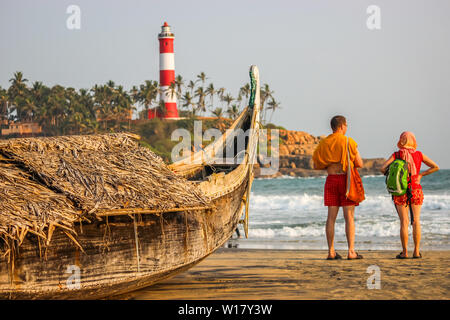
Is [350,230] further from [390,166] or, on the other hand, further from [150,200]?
[150,200]

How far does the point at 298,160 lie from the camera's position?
87.6 m

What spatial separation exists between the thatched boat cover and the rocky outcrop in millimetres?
76975

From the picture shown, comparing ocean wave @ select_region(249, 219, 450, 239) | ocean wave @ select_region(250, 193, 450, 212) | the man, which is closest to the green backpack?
the man

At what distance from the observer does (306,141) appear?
311 feet

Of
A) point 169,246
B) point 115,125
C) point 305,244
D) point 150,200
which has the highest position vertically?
point 115,125

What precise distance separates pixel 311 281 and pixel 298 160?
81.2 metres

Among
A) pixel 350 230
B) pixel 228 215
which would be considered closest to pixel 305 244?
pixel 228 215

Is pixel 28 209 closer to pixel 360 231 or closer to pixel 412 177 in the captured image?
pixel 412 177

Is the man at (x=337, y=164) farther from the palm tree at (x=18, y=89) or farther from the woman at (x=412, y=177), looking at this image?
the palm tree at (x=18, y=89)
